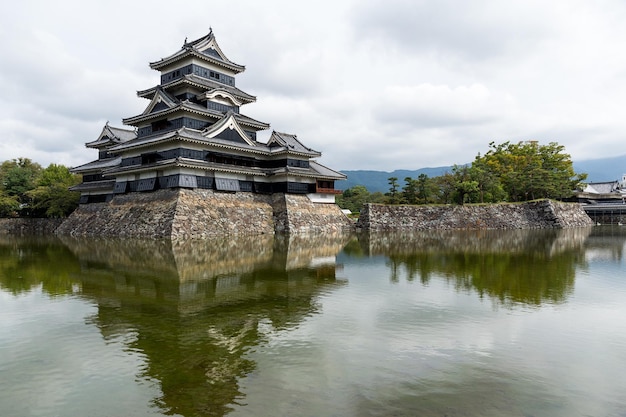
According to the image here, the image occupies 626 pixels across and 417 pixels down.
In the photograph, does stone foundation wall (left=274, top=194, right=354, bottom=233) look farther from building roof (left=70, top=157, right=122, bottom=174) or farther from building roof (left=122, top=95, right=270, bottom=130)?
building roof (left=70, top=157, right=122, bottom=174)

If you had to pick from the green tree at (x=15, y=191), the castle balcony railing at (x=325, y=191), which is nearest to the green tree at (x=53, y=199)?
the green tree at (x=15, y=191)

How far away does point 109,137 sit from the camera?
130 feet

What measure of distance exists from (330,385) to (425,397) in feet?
3.65

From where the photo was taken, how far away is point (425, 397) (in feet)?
15.3

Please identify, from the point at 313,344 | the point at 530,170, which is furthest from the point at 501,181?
the point at 313,344

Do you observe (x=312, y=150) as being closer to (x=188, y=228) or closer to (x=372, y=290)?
(x=188, y=228)

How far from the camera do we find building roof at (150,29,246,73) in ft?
109

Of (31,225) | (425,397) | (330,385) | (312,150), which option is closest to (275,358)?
(330,385)

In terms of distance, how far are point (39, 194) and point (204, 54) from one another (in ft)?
71.8

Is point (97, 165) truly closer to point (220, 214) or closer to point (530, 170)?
point (220, 214)

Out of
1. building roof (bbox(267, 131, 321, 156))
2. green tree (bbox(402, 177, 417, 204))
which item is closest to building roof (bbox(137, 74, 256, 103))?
building roof (bbox(267, 131, 321, 156))

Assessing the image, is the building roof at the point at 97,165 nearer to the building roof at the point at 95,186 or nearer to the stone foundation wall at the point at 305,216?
the building roof at the point at 95,186

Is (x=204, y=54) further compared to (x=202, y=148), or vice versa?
(x=204, y=54)

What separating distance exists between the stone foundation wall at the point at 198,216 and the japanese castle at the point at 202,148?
91cm
